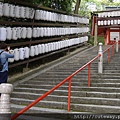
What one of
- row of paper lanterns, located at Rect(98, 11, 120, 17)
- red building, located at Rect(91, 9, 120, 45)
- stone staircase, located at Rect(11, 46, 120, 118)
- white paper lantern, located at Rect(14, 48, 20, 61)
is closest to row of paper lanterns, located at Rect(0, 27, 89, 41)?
white paper lantern, located at Rect(14, 48, 20, 61)

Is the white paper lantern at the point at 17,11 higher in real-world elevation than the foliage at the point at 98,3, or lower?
lower

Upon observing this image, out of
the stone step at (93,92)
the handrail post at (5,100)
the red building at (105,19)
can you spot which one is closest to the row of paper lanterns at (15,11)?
the stone step at (93,92)

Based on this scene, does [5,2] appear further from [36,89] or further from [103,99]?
[103,99]

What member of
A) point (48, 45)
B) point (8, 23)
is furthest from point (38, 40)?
point (8, 23)

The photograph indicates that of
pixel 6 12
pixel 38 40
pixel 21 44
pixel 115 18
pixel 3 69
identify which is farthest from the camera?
pixel 115 18

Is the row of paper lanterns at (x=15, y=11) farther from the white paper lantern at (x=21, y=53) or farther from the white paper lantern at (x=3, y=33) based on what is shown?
the white paper lantern at (x=21, y=53)

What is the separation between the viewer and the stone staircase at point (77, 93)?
20.9ft

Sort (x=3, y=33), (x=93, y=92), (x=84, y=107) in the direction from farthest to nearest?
(x=3, y=33)
(x=93, y=92)
(x=84, y=107)

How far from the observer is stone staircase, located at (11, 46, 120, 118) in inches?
251

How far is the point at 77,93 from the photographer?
7324 mm

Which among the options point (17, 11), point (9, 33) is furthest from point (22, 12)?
point (9, 33)

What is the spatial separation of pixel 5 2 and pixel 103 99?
5.41 metres

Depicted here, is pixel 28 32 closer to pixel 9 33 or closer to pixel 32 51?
pixel 32 51

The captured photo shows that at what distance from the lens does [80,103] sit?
6758 millimetres
